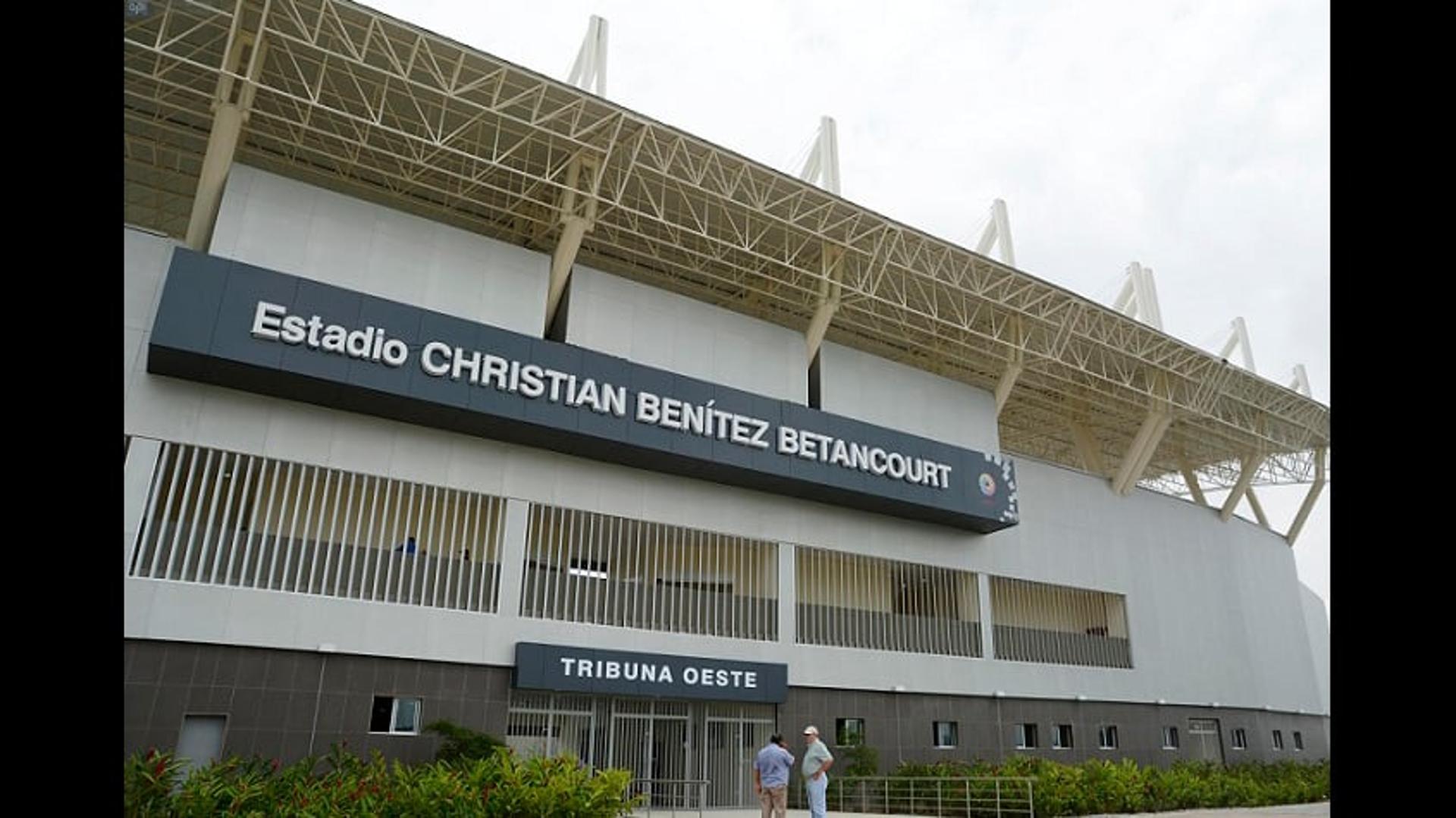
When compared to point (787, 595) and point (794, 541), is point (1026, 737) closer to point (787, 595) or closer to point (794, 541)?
point (787, 595)

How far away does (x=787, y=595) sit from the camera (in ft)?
74.7

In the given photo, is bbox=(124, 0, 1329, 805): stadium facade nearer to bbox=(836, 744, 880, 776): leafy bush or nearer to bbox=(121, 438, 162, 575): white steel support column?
bbox=(121, 438, 162, 575): white steel support column

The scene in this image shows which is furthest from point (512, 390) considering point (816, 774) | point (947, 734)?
point (947, 734)

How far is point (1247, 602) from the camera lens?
35.7m

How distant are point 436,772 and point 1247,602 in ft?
109

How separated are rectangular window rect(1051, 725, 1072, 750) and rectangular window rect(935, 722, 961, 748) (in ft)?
13.2

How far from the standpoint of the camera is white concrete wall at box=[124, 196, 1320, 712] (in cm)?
1675

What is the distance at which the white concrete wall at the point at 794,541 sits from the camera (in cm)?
1675

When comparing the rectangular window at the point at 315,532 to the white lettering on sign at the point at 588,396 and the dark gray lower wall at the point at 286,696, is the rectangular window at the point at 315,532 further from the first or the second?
the white lettering on sign at the point at 588,396

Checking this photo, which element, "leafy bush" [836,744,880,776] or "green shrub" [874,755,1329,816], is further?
"leafy bush" [836,744,880,776]

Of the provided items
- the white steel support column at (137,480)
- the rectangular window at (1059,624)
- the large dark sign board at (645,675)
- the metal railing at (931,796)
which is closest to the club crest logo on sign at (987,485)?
the rectangular window at (1059,624)

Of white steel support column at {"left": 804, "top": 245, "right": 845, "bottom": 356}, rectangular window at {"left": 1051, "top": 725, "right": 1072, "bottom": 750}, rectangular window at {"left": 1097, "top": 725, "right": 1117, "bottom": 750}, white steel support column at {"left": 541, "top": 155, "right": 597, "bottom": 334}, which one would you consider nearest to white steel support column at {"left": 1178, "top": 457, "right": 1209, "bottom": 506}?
rectangular window at {"left": 1097, "top": 725, "right": 1117, "bottom": 750}

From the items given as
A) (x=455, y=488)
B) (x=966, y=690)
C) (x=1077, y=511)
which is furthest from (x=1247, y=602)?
(x=455, y=488)
